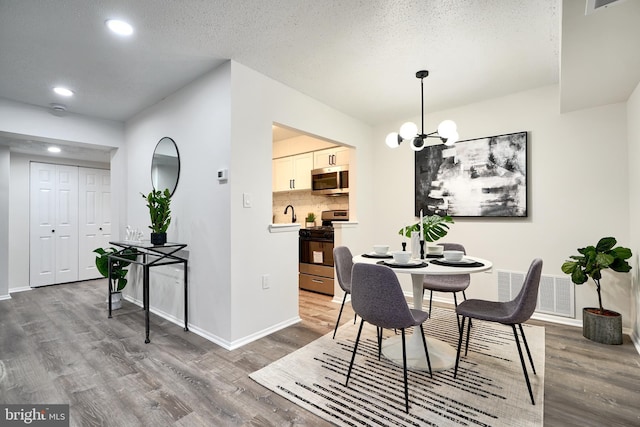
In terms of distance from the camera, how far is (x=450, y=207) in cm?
375

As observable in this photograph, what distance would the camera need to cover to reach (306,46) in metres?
2.38

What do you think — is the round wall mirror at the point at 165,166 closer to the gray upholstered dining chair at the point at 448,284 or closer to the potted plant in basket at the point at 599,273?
the gray upholstered dining chair at the point at 448,284

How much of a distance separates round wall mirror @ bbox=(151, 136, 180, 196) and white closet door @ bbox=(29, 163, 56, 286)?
2.94m

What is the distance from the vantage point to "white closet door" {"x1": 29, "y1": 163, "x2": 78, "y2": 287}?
4898mm

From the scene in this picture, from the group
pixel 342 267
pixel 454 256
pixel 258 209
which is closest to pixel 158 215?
pixel 258 209

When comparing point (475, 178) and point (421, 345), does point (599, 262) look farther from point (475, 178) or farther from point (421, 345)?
point (421, 345)

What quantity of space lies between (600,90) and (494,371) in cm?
247

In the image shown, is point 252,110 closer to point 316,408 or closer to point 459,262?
point 459,262

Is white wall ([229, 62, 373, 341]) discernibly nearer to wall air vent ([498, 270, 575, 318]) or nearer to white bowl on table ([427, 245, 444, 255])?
white bowl on table ([427, 245, 444, 255])

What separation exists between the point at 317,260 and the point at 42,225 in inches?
181

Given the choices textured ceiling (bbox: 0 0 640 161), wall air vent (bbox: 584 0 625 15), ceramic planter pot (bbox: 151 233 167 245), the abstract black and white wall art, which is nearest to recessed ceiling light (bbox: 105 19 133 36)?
textured ceiling (bbox: 0 0 640 161)

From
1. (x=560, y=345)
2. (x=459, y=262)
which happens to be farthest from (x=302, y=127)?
(x=560, y=345)

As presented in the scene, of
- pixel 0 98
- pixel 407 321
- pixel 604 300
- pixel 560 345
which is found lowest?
pixel 560 345

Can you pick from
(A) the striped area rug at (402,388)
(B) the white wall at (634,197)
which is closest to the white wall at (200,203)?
(A) the striped area rug at (402,388)
